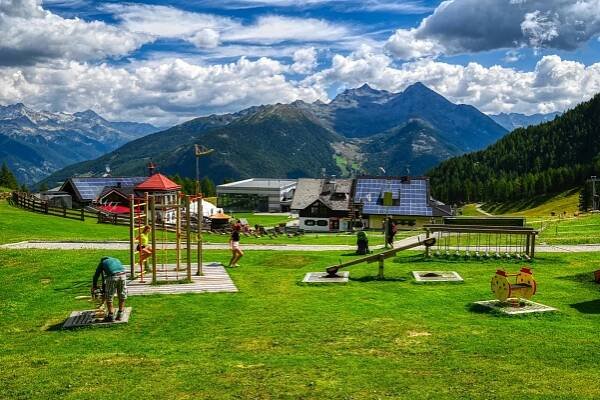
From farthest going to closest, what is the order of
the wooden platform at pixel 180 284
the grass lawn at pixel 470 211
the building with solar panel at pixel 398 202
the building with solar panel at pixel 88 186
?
the grass lawn at pixel 470 211 < the building with solar panel at pixel 398 202 < the building with solar panel at pixel 88 186 < the wooden platform at pixel 180 284

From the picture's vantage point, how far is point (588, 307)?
65.1 ft

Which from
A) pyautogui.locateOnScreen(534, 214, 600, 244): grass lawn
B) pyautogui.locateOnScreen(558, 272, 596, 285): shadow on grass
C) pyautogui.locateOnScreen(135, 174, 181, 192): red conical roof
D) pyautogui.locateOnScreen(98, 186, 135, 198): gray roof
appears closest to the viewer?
pyautogui.locateOnScreen(558, 272, 596, 285): shadow on grass

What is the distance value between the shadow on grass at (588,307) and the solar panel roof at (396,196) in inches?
2658

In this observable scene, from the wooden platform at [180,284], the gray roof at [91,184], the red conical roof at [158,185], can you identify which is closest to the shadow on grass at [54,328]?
the wooden platform at [180,284]

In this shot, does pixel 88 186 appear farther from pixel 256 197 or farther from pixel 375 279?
pixel 375 279

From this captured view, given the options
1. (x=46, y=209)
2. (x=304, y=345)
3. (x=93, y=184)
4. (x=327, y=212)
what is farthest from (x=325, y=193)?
(x=304, y=345)

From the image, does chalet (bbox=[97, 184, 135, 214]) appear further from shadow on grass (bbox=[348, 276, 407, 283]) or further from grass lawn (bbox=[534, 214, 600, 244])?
shadow on grass (bbox=[348, 276, 407, 283])

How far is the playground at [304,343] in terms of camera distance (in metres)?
12.5

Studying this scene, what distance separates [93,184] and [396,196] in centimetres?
4898

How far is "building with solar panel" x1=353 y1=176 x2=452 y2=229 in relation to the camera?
8938cm

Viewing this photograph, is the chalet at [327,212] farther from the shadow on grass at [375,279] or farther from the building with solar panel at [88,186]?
the shadow on grass at [375,279]

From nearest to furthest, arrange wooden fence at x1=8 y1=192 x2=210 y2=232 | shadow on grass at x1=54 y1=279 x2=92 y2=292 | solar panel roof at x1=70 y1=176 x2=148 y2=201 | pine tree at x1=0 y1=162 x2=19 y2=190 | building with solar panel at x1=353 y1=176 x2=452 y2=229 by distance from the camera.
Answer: shadow on grass at x1=54 y1=279 x2=92 y2=292
wooden fence at x1=8 y1=192 x2=210 y2=232
solar panel roof at x1=70 y1=176 x2=148 y2=201
building with solar panel at x1=353 y1=176 x2=452 y2=229
pine tree at x1=0 y1=162 x2=19 y2=190

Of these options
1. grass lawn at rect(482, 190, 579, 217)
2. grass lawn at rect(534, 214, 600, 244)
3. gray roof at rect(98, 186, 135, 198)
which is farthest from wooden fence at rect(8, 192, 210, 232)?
grass lawn at rect(482, 190, 579, 217)

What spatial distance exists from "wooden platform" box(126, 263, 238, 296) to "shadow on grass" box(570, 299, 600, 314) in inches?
504
